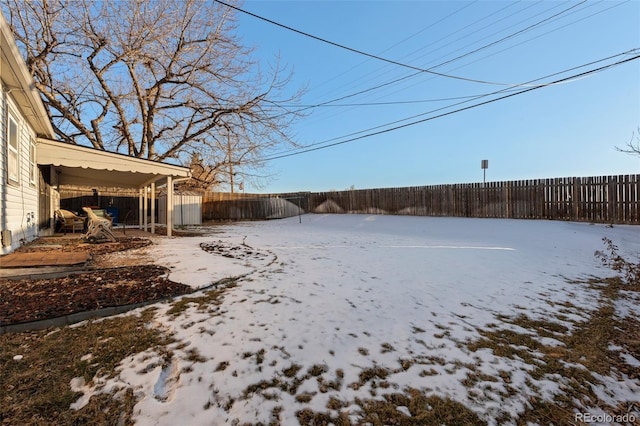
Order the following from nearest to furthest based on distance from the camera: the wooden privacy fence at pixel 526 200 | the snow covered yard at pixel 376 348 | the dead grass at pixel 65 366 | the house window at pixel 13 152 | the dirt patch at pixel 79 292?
the dead grass at pixel 65 366 → the snow covered yard at pixel 376 348 → the dirt patch at pixel 79 292 → the house window at pixel 13 152 → the wooden privacy fence at pixel 526 200

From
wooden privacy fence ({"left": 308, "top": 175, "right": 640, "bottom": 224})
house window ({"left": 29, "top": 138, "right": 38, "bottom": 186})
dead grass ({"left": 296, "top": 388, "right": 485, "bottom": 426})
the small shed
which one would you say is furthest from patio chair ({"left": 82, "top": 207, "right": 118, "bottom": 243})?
wooden privacy fence ({"left": 308, "top": 175, "right": 640, "bottom": 224})

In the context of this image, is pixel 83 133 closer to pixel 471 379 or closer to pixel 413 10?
pixel 413 10

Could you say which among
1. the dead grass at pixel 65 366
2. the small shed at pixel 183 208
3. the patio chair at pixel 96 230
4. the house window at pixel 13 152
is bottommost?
the dead grass at pixel 65 366

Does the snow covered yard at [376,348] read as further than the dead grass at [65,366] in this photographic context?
Yes

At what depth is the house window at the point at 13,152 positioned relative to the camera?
5.21 metres

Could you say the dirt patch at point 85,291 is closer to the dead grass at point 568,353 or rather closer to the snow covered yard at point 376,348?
the snow covered yard at point 376,348

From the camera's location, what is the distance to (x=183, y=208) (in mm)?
16984

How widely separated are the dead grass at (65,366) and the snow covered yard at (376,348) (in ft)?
0.33

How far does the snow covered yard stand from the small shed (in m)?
12.4

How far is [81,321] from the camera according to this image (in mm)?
2822

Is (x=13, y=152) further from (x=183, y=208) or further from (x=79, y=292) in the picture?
(x=183, y=208)

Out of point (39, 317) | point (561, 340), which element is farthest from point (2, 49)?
point (561, 340)

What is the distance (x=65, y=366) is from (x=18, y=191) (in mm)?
5548

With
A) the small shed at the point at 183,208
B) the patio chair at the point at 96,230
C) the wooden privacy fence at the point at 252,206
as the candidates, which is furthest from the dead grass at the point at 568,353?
the wooden privacy fence at the point at 252,206
